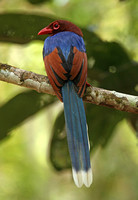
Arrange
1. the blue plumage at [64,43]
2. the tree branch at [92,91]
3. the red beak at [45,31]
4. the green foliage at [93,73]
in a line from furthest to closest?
the green foliage at [93,73]
the red beak at [45,31]
the blue plumage at [64,43]
the tree branch at [92,91]

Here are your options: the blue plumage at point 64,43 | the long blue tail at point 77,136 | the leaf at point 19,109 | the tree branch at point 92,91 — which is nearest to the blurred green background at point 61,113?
the leaf at point 19,109

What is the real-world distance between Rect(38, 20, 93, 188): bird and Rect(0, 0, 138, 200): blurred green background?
2.29ft

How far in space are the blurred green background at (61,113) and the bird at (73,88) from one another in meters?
0.70

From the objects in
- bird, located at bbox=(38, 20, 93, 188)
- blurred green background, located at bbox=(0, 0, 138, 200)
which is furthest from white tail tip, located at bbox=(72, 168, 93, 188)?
blurred green background, located at bbox=(0, 0, 138, 200)

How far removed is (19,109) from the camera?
401cm

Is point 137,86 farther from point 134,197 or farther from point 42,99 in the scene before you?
point 134,197

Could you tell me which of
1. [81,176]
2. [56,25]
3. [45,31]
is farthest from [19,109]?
[81,176]

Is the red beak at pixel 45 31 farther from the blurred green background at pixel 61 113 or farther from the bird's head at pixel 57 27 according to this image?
the blurred green background at pixel 61 113

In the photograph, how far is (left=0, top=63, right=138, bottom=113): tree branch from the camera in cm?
316

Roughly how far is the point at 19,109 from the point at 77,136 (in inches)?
49.1

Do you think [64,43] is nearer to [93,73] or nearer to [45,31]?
[45,31]

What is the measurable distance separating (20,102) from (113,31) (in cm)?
220

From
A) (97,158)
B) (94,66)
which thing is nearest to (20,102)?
(94,66)

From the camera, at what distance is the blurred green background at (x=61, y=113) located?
13.5ft
